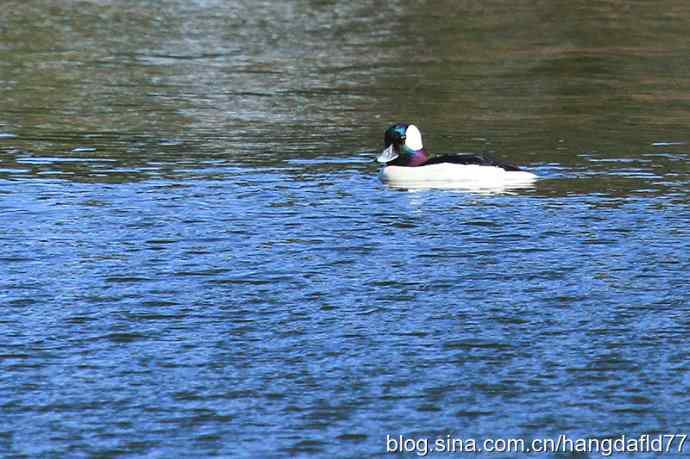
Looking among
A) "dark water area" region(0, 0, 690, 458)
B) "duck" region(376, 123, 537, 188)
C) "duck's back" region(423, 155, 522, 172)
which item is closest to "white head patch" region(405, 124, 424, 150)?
"duck" region(376, 123, 537, 188)

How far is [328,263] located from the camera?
17.2 m

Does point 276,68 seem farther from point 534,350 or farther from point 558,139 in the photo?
point 534,350

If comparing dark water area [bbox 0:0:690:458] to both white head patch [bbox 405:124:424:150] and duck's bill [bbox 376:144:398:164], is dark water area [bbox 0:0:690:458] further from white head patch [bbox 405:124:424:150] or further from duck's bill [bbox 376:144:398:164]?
white head patch [bbox 405:124:424:150]

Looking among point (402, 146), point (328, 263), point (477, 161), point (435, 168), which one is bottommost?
point (328, 263)

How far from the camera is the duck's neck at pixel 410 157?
901 inches

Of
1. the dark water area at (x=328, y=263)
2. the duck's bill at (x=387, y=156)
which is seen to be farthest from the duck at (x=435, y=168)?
the dark water area at (x=328, y=263)

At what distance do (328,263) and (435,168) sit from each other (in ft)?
18.1

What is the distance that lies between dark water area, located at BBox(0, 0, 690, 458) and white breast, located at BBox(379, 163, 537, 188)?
0.33 meters

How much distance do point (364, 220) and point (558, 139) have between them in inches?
297

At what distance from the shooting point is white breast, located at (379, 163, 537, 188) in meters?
21.8

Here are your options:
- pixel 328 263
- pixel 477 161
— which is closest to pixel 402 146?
pixel 477 161

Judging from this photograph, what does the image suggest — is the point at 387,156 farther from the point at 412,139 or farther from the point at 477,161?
the point at 477,161

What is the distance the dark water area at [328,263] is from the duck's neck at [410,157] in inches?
22.3

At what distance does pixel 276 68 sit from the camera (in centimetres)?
3653
